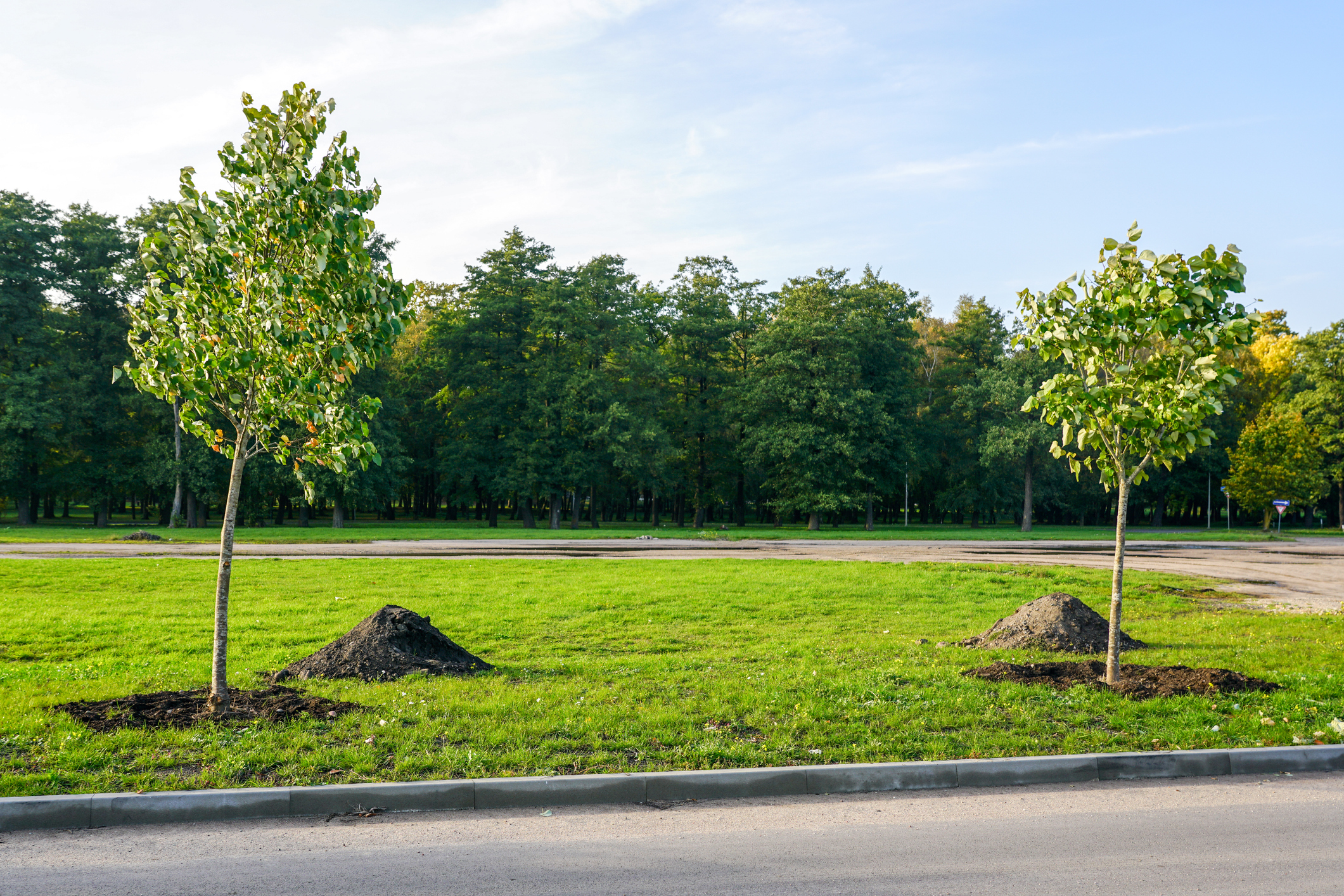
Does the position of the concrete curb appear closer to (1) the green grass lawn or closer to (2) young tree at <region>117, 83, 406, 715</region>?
(2) young tree at <region>117, 83, 406, 715</region>

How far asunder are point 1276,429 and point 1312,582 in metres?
47.3

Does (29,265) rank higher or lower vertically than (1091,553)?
higher

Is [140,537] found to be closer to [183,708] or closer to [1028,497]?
[183,708]

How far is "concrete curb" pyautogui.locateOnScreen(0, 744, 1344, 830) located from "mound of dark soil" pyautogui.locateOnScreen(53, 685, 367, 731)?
1531 millimetres

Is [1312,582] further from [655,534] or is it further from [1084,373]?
[655,534]

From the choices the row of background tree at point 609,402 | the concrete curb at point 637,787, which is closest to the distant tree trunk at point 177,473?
the row of background tree at point 609,402

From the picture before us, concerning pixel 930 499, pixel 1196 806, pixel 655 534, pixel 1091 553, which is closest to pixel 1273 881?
pixel 1196 806

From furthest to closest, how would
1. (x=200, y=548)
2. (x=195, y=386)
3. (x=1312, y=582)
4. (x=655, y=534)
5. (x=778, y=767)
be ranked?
1. (x=655, y=534)
2. (x=200, y=548)
3. (x=1312, y=582)
4. (x=195, y=386)
5. (x=778, y=767)

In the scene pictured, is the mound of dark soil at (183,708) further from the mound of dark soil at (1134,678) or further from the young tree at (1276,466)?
the young tree at (1276,466)

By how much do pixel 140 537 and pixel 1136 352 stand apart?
32744mm

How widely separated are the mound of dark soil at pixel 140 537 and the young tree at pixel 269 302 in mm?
26696

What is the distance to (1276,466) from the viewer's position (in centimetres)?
5556

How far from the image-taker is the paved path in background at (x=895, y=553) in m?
19.2

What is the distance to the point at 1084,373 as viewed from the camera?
8289 mm
